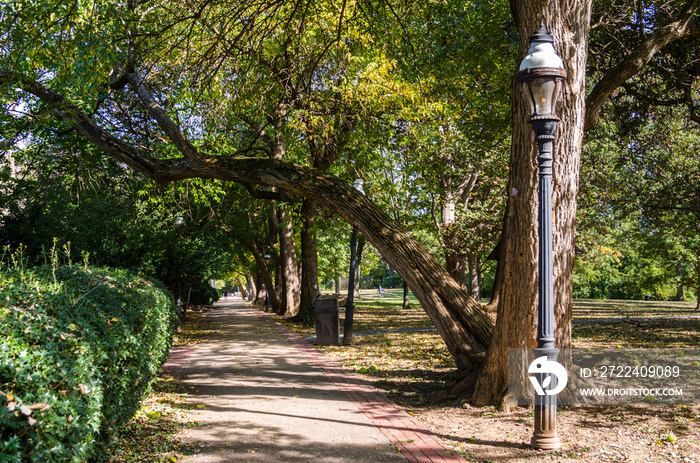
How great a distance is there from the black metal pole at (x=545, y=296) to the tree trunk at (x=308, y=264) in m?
14.0

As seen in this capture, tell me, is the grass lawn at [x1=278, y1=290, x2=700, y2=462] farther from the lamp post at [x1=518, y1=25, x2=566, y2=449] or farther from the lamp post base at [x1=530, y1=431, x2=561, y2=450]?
the lamp post at [x1=518, y1=25, x2=566, y2=449]

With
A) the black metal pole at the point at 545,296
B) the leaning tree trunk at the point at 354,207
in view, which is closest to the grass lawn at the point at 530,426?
the black metal pole at the point at 545,296

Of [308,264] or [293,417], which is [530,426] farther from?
[308,264]

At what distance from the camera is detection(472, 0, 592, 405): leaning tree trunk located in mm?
5973

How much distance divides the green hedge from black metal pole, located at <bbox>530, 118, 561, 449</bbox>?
12.0 ft

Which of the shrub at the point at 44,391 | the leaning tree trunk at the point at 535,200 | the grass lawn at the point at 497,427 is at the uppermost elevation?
the leaning tree trunk at the point at 535,200

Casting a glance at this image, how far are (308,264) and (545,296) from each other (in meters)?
14.9

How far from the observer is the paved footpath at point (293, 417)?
493 cm

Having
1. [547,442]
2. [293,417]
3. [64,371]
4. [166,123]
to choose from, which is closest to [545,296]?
[547,442]

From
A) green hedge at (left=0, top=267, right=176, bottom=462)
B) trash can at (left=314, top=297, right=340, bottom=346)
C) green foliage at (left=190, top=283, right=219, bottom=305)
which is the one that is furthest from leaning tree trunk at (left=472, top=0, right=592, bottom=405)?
green foliage at (left=190, top=283, right=219, bottom=305)

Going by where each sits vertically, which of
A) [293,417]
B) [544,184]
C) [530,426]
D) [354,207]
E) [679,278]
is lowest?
[293,417]

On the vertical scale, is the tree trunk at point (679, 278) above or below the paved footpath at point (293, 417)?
above

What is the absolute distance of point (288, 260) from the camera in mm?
21375

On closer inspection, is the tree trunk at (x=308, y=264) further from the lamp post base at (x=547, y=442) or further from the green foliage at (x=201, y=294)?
the lamp post base at (x=547, y=442)
